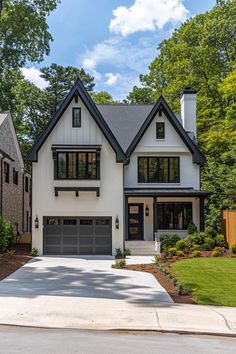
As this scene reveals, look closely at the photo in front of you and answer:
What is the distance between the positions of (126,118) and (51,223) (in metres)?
9.37

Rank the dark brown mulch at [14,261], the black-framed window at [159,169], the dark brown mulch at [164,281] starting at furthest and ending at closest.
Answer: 1. the black-framed window at [159,169]
2. the dark brown mulch at [14,261]
3. the dark brown mulch at [164,281]

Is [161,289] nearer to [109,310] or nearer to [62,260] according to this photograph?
[109,310]

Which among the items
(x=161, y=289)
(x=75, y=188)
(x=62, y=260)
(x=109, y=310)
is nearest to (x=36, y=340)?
(x=109, y=310)

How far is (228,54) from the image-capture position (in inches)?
1610

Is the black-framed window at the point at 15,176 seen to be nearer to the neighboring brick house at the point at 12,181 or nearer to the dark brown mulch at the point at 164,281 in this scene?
the neighboring brick house at the point at 12,181

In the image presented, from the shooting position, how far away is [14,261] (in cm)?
2092

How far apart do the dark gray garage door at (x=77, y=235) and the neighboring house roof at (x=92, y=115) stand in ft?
12.9

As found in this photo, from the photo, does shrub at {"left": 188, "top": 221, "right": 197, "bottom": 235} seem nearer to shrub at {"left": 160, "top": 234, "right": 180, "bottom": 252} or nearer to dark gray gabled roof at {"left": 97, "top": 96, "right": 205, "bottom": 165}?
shrub at {"left": 160, "top": 234, "right": 180, "bottom": 252}

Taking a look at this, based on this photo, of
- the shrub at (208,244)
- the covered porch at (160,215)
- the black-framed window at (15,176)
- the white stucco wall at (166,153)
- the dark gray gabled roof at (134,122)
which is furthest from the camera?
the black-framed window at (15,176)

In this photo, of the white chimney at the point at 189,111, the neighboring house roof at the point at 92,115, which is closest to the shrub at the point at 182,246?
the neighboring house roof at the point at 92,115

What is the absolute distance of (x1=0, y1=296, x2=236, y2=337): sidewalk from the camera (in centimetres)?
922

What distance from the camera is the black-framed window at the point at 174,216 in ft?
90.6

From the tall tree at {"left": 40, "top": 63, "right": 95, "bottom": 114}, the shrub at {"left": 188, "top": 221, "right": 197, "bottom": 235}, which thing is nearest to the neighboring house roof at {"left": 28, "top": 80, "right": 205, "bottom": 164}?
the shrub at {"left": 188, "top": 221, "right": 197, "bottom": 235}

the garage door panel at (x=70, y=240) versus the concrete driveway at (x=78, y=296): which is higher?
the garage door panel at (x=70, y=240)
